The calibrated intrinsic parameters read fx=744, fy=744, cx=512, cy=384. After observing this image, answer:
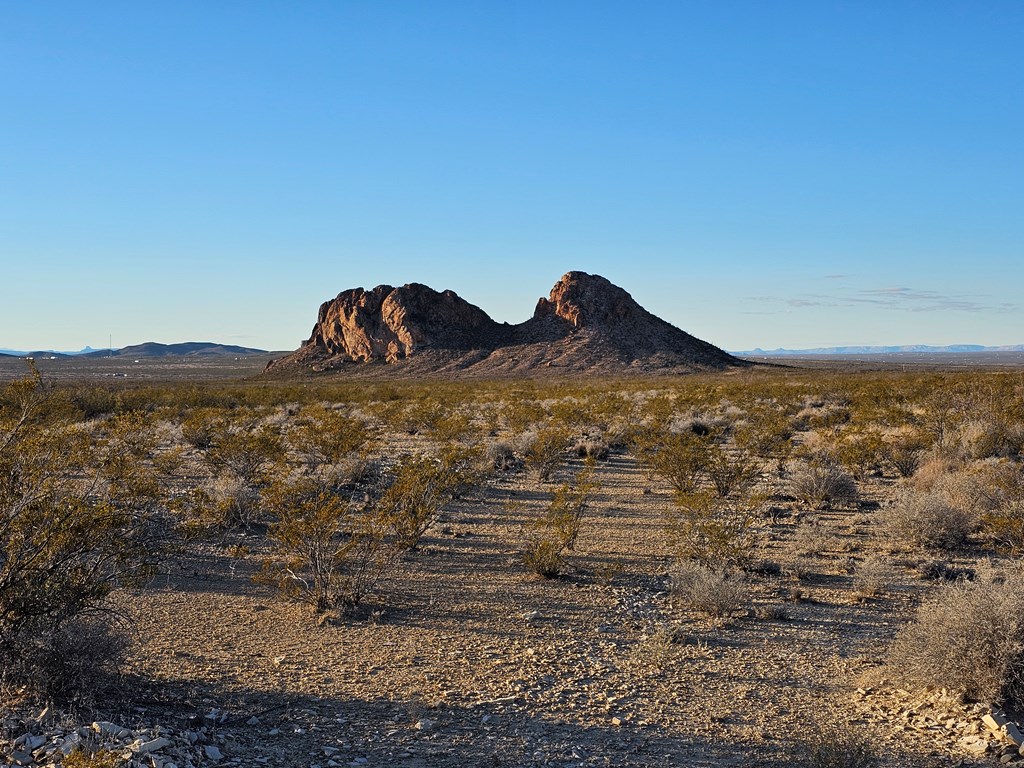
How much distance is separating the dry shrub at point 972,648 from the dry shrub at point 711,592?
6.03 ft

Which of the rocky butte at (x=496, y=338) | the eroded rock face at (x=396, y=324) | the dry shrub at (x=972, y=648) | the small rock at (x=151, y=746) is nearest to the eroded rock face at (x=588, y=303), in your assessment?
the rocky butte at (x=496, y=338)

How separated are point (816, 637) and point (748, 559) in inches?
83.1

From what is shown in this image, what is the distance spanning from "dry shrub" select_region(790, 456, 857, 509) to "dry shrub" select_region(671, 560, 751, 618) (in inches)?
206

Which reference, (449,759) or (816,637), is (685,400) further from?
(449,759)

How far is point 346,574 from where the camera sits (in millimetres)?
8781

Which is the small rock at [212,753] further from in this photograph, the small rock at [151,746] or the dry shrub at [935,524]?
the dry shrub at [935,524]

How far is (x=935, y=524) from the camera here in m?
9.78

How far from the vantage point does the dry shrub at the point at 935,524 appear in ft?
31.9

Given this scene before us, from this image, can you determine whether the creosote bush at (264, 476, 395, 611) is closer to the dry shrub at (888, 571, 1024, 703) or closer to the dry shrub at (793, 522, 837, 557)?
the dry shrub at (888, 571, 1024, 703)

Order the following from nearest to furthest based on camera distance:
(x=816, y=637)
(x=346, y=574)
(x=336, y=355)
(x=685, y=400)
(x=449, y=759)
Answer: (x=449, y=759)
(x=816, y=637)
(x=346, y=574)
(x=685, y=400)
(x=336, y=355)

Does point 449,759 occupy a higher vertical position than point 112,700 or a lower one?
lower

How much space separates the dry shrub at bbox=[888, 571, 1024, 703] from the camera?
5.25 m

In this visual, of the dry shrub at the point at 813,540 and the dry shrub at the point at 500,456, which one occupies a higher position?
the dry shrub at the point at 500,456

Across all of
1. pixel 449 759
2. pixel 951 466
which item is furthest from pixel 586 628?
pixel 951 466
